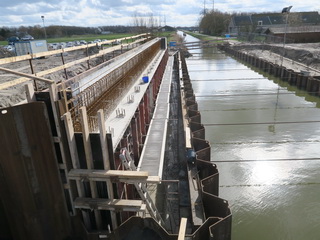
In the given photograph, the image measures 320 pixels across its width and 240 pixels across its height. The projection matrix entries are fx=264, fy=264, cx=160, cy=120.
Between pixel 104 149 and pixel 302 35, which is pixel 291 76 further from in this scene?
pixel 302 35

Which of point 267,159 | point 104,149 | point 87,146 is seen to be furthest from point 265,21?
point 87,146

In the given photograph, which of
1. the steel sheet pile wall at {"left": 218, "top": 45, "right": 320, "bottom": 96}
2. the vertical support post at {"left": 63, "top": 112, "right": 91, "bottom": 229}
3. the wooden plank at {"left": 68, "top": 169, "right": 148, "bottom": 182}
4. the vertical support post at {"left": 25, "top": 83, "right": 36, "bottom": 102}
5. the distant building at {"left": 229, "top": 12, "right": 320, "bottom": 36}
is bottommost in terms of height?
the steel sheet pile wall at {"left": 218, "top": 45, "right": 320, "bottom": 96}

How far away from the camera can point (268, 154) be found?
12.3 m

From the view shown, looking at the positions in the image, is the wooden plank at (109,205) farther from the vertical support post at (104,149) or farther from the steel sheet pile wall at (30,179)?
the steel sheet pile wall at (30,179)

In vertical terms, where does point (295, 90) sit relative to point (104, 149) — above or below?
below

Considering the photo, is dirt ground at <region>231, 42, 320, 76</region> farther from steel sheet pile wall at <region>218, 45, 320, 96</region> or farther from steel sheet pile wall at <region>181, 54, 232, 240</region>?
steel sheet pile wall at <region>181, 54, 232, 240</region>

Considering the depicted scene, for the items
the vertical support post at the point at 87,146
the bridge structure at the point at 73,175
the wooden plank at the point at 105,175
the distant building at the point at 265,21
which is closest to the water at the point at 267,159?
the bridge structure at the point at 73,175

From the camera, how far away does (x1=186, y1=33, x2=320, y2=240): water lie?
8.43m

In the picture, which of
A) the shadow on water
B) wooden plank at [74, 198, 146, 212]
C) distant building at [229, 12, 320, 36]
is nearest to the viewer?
wooden plank at [74, 198, 146, 212]

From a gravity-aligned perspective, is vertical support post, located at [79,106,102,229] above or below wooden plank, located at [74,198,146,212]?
above

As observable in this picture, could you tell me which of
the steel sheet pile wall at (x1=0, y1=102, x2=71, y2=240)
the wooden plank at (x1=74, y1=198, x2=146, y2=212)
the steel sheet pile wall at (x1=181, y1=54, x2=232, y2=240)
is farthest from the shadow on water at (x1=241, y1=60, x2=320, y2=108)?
the steel sheet pile wall at (x1=0, y1=102, x2=71, y2=240)

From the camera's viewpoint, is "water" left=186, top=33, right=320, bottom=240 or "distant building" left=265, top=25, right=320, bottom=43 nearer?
"water" left=186, top=33, right=320, bottom=240

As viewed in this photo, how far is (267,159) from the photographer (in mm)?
11773

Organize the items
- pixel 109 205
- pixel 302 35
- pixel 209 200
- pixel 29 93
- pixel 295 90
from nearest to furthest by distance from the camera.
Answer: pixel 29 93
pixel 109 205
pixel 209 200
pixel 295 90
pixel 302 35
